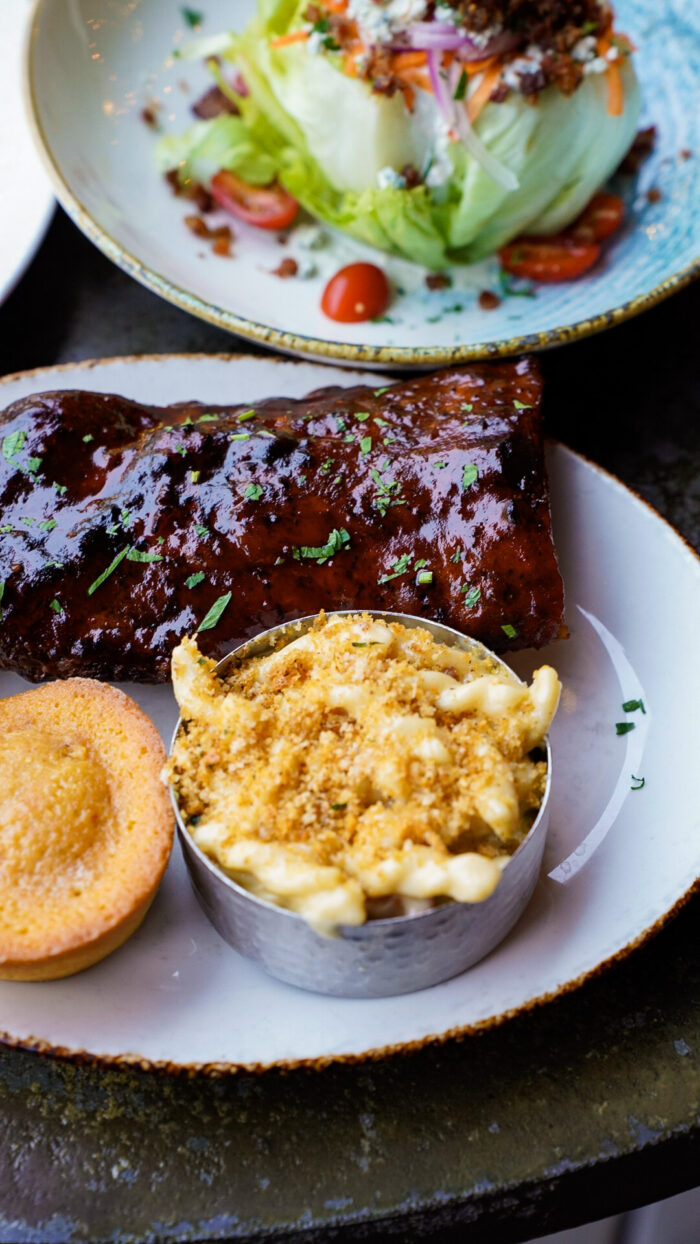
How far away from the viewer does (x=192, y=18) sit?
4.58 m

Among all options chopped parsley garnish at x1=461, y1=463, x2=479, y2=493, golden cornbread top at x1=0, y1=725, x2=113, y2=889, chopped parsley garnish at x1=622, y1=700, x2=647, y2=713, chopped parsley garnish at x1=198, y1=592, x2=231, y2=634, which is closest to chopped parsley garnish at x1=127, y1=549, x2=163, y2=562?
chopped parsley garnish at x1=198, y1=592, x2=231, y2=634

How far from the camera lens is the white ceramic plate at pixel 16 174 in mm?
3822

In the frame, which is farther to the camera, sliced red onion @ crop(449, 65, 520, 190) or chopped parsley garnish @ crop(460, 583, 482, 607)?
sliced red onion @ crop(449, 65, 520, 190)

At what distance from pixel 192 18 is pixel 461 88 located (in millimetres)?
1490

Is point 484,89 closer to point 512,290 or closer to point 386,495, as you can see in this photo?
point 512,290

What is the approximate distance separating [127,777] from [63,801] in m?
0.17

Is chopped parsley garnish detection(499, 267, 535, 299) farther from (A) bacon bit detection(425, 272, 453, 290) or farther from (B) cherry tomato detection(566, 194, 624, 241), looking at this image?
A: (B) cherry tomato detection(566, 194, 624, 241)

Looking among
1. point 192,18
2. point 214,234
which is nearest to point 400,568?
point 214,234

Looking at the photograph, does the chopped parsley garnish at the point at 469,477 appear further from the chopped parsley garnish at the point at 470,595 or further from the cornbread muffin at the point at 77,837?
the cornbread muffin at the point at 77,837

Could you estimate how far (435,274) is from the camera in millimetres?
4105

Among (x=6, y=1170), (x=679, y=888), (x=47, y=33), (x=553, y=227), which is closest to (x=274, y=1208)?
(x=6, y=1170)

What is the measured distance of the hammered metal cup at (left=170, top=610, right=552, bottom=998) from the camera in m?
2.16

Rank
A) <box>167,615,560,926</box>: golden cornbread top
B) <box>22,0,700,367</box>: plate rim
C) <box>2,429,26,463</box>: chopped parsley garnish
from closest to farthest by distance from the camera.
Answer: <box>167,615,560,926</box>: golden cornbread top < <box>2,429,26,463</box>: chopped parsley garnish < <box>22,0,700,367</box>: plate rim

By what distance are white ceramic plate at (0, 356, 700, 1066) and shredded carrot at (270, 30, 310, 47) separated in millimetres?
1623
